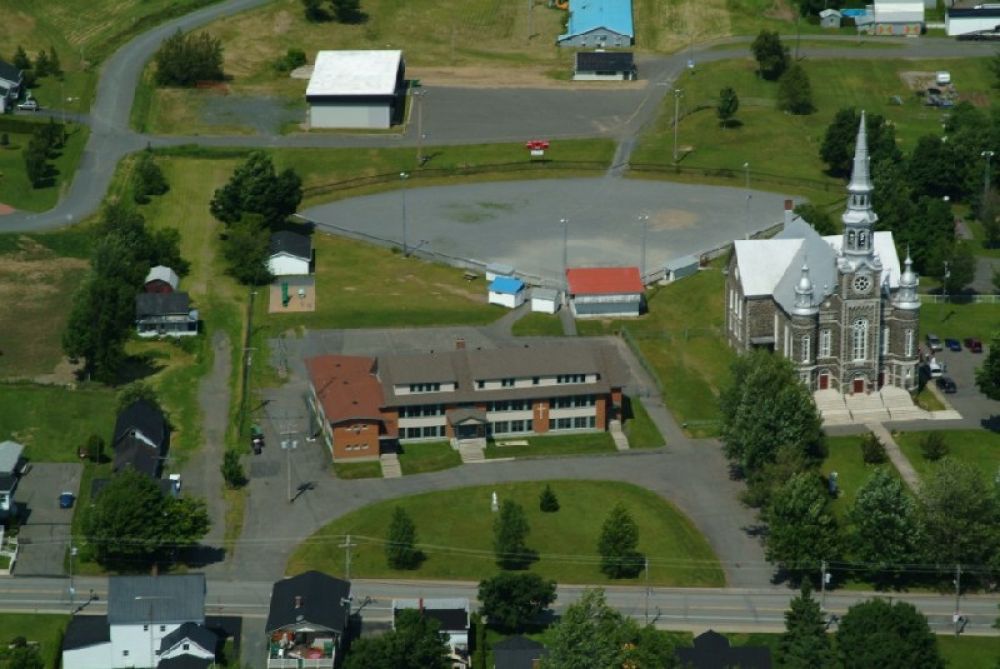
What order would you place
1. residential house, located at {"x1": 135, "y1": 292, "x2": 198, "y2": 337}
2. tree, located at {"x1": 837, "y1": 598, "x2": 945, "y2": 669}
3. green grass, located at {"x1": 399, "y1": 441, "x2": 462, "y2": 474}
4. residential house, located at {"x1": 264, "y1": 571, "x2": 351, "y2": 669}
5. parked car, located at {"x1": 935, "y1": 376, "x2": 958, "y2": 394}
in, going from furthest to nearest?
1. residential house, located at {"x1": 135, "y1": 292, "x2": 198, "y2": 337}
2. parked car, located at {"x1": 935, "y1": 376, "x2": 958, "y2": 394}
3. green grass, located at {"x1": 399, "y1": 441, "x2": 462, "y2": 474}
4. residential house, located at {"x1": 264, "y1": 571, "x2": 351, "y2": 669}
5. tree, located at {"x1": 837, "y1": 598, "x2": 945, "y2": 669}

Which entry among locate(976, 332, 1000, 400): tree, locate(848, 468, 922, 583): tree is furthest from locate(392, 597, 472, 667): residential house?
locate(976, 332, 1000, 400): tree

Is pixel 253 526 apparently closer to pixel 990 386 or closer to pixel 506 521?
pixel 506 521

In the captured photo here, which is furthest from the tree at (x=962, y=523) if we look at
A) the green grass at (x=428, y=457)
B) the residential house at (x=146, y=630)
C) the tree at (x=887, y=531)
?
the residential house at (x=146, y=630)

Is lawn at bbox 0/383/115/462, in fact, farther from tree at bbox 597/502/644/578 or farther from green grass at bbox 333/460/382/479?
tree at bbox 597/502/644/578

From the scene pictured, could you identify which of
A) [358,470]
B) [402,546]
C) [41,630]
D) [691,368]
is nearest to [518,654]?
[402,546]

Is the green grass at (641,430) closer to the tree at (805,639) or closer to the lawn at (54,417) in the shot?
the tree at (805,639)

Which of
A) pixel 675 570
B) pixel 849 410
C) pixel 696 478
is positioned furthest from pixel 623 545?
pixel 849 410

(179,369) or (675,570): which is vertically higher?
(179,369)
